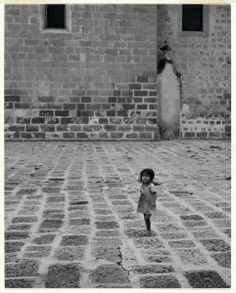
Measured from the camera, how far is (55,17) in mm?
11375

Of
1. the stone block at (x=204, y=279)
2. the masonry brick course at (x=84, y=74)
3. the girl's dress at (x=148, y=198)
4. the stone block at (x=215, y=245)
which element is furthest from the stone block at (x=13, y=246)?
the masonry brick course at (x=84, y=74)

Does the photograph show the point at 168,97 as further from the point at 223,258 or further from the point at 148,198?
the point at 223,258

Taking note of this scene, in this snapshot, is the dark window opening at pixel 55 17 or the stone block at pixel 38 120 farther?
the dark window opening at pixel 55 17

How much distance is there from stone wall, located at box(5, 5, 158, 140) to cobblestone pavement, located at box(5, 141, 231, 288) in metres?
3.58

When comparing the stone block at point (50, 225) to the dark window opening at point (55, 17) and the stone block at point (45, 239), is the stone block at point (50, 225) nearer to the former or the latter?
the stone block at point (45, 239)

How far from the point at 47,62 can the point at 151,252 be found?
8.87 meters

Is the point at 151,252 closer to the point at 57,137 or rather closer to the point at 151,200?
the point at 151,200

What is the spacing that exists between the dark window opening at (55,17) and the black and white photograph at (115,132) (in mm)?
27

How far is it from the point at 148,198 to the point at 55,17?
905 centimetres

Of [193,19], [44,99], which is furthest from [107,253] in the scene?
[193,19]

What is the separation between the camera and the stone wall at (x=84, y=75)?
11.1 m

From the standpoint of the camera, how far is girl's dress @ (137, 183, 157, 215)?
3.43 m

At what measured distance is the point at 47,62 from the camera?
36.7ft

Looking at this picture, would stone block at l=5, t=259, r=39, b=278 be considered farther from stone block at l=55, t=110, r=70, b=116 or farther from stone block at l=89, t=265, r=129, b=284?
stone block at l=55, t=110, r=70, b=116
